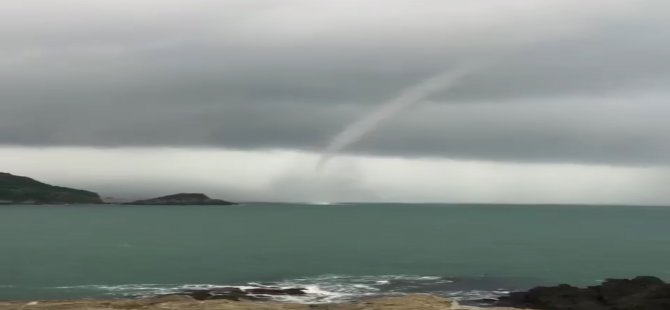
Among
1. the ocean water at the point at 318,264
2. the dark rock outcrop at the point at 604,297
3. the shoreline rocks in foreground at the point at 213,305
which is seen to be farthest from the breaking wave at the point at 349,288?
the shoreline rocks in foreground at the point at 213,305

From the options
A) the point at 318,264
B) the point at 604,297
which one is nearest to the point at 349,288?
the point at 604,297

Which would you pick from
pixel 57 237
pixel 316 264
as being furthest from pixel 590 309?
pixel 57 237

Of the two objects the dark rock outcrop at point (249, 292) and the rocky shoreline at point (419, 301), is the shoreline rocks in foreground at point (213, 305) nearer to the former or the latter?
the rocky shoreline at point (419, 301)

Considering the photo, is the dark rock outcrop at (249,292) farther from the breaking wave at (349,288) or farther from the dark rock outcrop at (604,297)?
the dark rock outcrop at (604,297)

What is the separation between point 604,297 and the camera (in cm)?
6656

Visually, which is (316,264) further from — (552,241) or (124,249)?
(552,241)

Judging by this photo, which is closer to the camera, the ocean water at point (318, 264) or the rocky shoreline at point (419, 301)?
the rocky shoreline at point (419, 301)

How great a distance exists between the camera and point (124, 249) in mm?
146125

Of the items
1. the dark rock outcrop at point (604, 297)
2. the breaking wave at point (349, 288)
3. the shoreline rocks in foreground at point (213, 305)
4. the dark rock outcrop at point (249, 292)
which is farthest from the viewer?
the breaking wave at point (349, 288)

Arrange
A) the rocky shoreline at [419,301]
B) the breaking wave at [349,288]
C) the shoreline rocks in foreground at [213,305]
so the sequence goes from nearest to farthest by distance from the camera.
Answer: the shoreline rocks in foreground at [213,305] < the rocky shoreline at [419,301] < the breaking wave at [349,288]

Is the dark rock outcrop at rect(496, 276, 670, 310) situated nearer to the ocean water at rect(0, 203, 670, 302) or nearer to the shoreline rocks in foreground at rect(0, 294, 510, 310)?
the ocean water at rect(0, 203, 670, 302)

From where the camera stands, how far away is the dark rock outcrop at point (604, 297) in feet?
206

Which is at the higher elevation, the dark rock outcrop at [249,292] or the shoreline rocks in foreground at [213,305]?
the shoreline rocks in foreground at [213,305]

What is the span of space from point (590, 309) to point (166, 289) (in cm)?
4544
